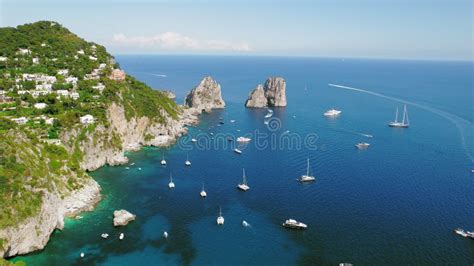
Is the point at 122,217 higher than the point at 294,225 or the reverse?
higher

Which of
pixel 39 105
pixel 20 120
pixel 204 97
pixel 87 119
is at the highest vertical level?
pixel 39 105

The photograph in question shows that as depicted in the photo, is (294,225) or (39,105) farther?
(39,105)

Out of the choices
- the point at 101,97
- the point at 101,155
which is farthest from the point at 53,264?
the point at 101,97

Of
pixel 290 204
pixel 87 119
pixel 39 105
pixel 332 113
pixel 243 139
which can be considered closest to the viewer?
pixel 290 204

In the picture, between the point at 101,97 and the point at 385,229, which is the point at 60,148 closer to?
the point at 101,97

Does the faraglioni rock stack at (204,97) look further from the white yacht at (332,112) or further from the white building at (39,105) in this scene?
the white building at (39,105)

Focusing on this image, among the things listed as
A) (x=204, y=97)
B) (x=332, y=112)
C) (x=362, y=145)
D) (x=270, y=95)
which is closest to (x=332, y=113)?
(x=332, y=112)

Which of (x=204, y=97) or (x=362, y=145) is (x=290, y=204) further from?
(x=204, y=97)
